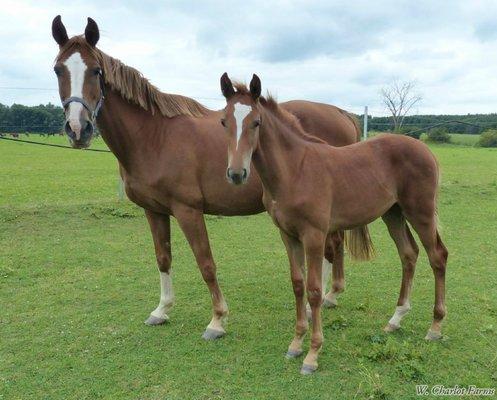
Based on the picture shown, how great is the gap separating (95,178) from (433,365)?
1458cm

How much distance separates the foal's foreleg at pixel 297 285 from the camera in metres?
3.30

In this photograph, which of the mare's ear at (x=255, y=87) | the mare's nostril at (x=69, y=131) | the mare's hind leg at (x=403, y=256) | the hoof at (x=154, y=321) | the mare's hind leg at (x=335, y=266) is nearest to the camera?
the mare's ear at (x=255, y=87)

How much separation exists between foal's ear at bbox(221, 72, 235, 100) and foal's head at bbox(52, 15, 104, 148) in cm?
98

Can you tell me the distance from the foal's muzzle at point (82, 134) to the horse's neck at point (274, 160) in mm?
1174

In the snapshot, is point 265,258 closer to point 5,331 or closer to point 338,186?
point 338,186

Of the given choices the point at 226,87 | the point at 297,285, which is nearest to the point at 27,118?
the point at 226,87

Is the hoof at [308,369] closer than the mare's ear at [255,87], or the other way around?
the mare's ear at [255,87]

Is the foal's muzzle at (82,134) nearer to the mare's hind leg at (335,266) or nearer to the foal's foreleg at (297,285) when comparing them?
the foal's foreleg at (297,285)

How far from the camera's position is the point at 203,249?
3686 millimetres

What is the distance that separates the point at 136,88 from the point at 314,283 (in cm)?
215

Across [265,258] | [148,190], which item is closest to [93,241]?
[265,258]

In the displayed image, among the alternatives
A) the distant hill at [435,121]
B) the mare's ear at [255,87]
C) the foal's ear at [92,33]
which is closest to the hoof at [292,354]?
the mare's ear at [255,87]

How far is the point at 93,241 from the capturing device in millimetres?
6578

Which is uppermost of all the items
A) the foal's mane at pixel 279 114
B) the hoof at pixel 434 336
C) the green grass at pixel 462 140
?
the foal's mane at pixel 279 114
